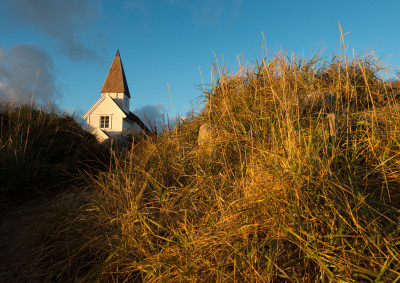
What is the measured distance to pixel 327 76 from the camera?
4.60 metres

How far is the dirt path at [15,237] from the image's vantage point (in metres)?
2.30

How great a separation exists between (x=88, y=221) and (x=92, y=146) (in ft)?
14.1

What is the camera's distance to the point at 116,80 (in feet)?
97.5

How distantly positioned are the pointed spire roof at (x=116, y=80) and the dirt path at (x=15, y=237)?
86.7 ft

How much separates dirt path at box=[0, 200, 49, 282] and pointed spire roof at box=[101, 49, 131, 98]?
26.4 meters

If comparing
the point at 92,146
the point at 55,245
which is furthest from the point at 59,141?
the point at 55,245

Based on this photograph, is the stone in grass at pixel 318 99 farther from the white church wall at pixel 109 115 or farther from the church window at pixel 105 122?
the church window at pixel 105 122

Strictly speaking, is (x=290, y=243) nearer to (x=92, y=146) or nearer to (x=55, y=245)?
(x=55, y=245)

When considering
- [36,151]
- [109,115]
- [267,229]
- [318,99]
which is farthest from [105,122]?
[267,229]

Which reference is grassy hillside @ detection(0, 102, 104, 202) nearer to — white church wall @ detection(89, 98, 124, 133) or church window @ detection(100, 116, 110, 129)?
white church wall @ detection(89, 98, 124, 133)

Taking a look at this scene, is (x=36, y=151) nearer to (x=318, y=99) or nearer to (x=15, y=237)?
(x=15, y=237)

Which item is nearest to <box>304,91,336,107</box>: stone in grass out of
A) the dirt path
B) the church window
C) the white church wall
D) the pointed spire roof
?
the dirt path

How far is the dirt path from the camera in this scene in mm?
2297

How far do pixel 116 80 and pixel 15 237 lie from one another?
28.7 meters
